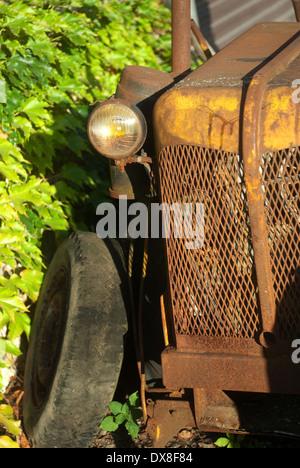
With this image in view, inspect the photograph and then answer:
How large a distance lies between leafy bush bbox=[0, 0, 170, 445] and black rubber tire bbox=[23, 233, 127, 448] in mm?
268

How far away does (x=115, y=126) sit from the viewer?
2225 mm

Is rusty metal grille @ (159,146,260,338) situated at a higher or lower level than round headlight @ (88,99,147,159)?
lower

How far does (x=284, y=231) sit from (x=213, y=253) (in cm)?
26

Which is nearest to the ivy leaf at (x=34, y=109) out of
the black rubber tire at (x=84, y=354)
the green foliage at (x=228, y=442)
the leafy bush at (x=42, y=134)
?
the leafy bush at (x=42, y=134)

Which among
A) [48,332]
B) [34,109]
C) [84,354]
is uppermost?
[34,109]

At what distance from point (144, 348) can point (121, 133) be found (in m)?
0.99

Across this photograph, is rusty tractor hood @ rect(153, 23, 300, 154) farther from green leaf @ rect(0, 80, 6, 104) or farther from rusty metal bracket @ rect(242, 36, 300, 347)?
green leaf @ rect(0, 80, 6, 104)

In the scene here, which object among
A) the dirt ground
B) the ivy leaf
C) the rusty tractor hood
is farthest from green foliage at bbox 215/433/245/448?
the ivy leaf

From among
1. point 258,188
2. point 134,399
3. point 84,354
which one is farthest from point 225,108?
point 134,399

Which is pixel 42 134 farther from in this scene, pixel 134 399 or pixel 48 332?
pixel 134 399

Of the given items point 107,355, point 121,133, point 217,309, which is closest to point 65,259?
point 107,355

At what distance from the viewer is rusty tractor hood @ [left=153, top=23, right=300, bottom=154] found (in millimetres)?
1861

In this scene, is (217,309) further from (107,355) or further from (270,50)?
(270,50)

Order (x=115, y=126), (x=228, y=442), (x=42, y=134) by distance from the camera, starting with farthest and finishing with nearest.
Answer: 1. (x=42, y=134)
2. (x=228, y=442)
3. (x=115, y=126)
